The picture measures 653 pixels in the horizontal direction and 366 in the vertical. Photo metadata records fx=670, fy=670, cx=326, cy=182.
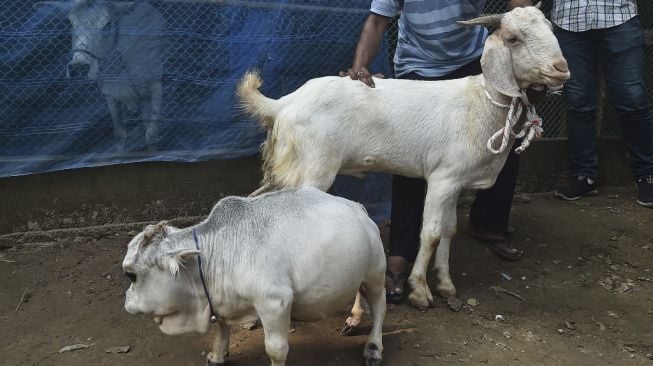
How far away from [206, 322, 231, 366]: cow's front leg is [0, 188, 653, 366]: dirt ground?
100 mm

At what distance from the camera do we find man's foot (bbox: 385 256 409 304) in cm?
428

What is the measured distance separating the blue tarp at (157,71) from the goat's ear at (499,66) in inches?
56.3

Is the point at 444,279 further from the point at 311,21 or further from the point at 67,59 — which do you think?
the point at 67,59

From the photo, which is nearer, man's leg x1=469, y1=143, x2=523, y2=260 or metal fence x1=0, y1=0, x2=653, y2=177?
metal fence x1=0, y1=0, x2=653, y2=177

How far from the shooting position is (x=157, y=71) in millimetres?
4695

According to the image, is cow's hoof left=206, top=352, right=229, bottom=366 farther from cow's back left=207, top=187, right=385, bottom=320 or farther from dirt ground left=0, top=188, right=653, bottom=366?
cow's back left=207, top=187, right=385, bottom=320

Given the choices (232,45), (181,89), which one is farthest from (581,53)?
(181,89)

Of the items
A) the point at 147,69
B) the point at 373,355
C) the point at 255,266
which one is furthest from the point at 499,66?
the point at 147,69

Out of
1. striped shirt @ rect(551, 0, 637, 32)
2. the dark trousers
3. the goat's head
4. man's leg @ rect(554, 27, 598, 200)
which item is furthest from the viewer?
man's leg @ rect(554, 27, 598, 200)

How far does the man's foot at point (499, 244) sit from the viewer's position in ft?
16.3

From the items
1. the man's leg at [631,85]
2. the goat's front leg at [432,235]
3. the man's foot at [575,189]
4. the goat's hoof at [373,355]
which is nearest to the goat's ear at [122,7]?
the goat's front leg at [432,235]

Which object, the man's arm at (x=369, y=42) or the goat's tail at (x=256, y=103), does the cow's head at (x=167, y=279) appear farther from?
the man's arm at (x=369, y=42)

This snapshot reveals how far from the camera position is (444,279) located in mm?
4395

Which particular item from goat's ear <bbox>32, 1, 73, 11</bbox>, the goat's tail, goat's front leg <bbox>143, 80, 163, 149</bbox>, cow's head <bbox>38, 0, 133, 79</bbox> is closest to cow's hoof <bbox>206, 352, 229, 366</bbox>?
the goat's tail
